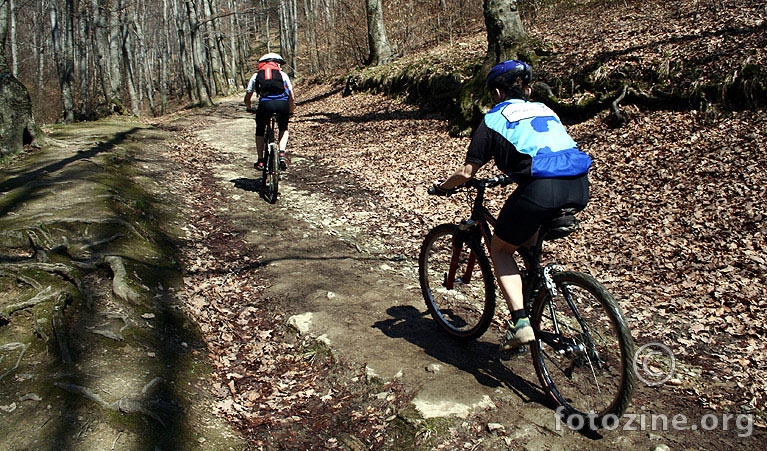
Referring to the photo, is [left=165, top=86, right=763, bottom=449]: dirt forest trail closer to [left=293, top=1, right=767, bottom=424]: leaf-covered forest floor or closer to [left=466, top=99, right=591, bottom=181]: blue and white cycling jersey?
[left=293, top=1, right=767, bottom=424]: leaf-covered forest floor

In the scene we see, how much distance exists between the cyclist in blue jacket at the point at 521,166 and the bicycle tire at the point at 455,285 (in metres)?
0.45

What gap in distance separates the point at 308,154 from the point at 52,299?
9555 millimetres

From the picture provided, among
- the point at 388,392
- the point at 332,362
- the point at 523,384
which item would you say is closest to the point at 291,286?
the point at 332,362

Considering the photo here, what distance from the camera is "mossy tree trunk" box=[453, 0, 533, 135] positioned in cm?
1177

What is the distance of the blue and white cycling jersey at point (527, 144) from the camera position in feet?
10.8

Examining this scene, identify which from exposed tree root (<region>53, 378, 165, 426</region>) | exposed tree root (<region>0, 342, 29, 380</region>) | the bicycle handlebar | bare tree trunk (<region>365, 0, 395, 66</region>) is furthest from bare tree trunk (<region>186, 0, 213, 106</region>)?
exposed tree root (<region>53, 378, 165, 426</region>)

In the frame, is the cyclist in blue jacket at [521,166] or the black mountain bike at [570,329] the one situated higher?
the cyclist in blue jacket at [521,166]

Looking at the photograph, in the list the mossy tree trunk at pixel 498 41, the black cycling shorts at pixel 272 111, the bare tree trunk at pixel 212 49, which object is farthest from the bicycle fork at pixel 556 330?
the bare tree trunk at pixel 212 49

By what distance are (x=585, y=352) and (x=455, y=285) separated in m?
1.65

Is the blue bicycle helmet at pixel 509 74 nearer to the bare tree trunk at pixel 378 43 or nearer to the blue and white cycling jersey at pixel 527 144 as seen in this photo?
the blue and white cycling jersey at pixel 527 144

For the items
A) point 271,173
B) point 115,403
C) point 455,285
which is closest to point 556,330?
point 455,285

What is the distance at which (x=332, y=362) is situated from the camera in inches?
172

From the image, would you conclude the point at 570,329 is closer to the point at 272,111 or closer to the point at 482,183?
the point at 482,183

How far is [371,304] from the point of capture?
540 centimetres
